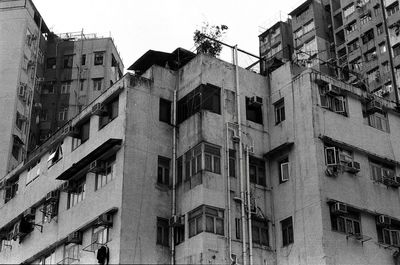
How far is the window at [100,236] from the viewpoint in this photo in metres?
26.0

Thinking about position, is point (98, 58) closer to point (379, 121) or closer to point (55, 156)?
point (55, 156)

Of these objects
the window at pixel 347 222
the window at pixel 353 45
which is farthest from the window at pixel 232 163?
the window at pixel 353 45

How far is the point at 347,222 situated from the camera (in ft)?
87.1

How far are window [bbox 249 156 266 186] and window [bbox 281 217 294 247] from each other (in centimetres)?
190

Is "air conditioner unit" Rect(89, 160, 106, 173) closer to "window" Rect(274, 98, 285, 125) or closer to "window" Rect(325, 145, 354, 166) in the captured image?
"window" Rect(274, 98, 285, 125)

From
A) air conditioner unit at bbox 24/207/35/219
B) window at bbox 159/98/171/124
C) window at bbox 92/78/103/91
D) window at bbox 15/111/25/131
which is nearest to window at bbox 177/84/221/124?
window at bbox 159/98/171/124

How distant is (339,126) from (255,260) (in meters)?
6.35

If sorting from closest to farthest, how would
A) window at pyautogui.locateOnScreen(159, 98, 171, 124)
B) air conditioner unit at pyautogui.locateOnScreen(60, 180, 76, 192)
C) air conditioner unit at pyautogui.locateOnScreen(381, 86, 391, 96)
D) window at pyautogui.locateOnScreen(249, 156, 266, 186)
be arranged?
window at pyautogui.locateOnScreen(249, 156, 266, 186) → window at pyautogui.locateOnScreen(159, 98, 171, 124) → air conditioner unit at pyautogui.locateOnScreen(60, 180, 76, 192) → air conditioner unit at pyautogui.locateOnScreen(381, 86, 391, 96)

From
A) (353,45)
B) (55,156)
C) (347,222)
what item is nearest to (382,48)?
(353,45)

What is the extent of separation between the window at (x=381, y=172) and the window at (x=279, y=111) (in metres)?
4.06

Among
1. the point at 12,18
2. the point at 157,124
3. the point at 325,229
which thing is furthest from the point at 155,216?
the point at 12,18

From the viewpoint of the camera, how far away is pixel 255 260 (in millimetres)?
26000

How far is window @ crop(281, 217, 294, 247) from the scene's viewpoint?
26.5m

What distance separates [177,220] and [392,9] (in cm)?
3802
